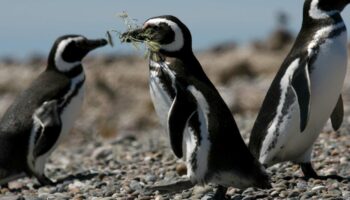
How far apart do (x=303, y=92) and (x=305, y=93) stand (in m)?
0.02

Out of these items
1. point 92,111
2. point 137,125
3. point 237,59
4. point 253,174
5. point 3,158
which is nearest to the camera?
point 253,174

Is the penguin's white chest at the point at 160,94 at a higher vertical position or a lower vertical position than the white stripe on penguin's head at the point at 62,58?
lower

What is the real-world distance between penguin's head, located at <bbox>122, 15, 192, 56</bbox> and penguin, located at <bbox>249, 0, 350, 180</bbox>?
3.01ft

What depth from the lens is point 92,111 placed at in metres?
20.5

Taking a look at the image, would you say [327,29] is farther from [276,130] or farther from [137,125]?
[137,125]

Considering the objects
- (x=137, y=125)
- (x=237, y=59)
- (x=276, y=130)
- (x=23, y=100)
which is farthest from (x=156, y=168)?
(x=237, y=59)

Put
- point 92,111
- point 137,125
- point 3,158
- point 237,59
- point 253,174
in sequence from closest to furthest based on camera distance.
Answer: point 253,174
point 3,158
point 137,125
point 92,111
point 237,59

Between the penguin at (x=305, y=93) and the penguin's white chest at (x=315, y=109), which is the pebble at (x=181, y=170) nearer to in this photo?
the penguin at (x=305, y=93)

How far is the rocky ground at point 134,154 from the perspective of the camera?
6.49 m

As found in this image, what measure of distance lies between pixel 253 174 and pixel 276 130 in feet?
2.71

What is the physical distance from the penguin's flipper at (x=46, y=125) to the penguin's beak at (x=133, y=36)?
197cm

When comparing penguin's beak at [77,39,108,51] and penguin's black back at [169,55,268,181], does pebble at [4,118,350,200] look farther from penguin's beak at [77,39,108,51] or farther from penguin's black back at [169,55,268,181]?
penguin's beak at [77,39,108,51]

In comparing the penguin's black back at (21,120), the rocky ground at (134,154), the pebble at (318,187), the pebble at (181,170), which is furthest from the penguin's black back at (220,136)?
the penguin's black back at (21,120)

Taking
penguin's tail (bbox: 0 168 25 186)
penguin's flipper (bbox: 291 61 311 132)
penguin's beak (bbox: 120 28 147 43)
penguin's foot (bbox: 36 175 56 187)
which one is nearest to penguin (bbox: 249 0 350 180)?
penguin's flipper (bbox: 291 61 311 132)
